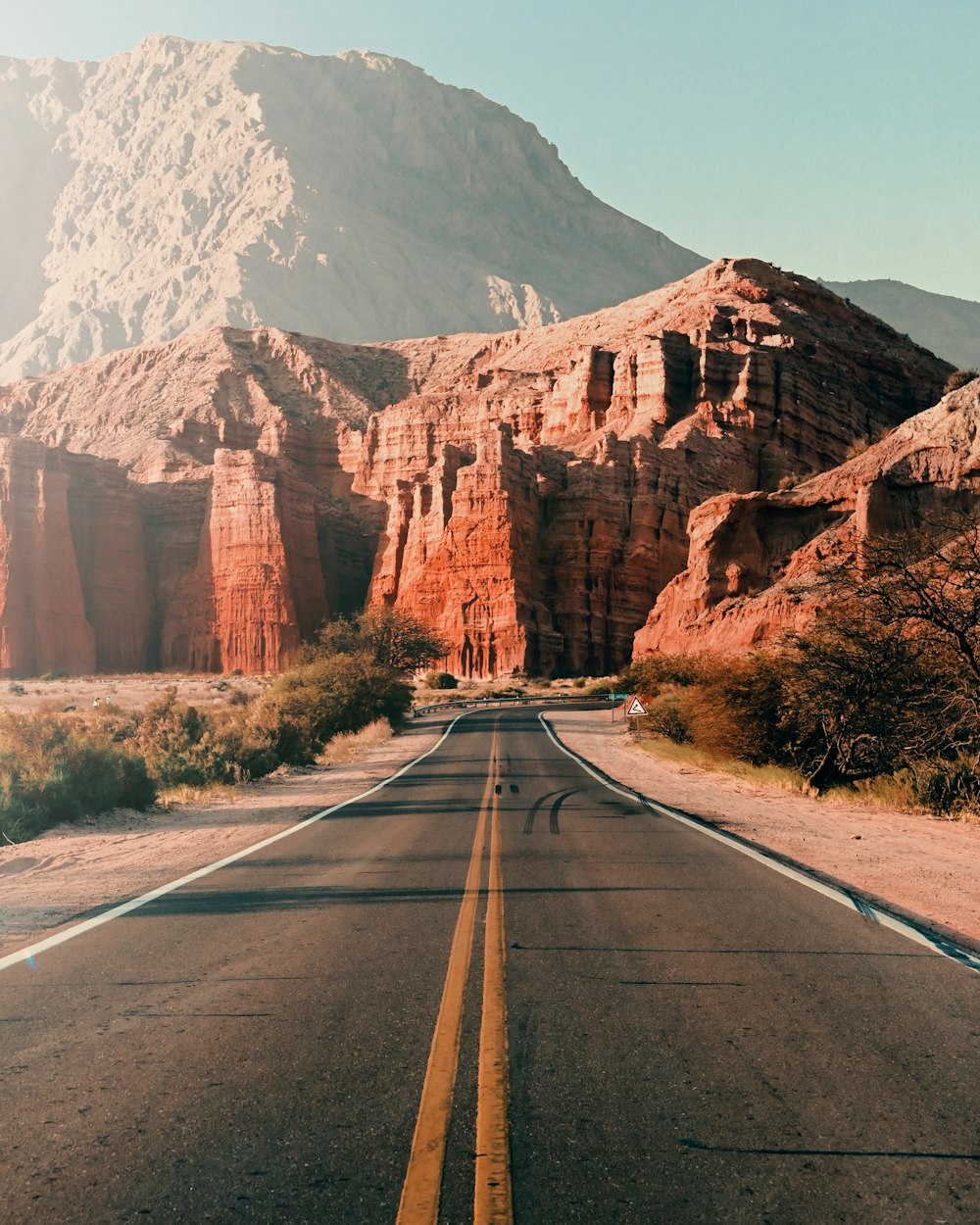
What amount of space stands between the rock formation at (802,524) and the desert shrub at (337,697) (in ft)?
47.6

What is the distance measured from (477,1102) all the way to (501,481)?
290 ft

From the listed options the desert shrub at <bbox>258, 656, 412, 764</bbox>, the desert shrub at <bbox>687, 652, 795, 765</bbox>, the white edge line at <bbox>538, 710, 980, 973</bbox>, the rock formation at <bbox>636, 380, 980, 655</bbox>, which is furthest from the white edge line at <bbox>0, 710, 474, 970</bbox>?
the rock formation at <bbox>636, 380, 980, 655</bbox>

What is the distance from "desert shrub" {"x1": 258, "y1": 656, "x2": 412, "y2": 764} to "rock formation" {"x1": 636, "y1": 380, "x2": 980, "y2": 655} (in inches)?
572

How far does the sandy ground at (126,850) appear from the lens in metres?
8.80

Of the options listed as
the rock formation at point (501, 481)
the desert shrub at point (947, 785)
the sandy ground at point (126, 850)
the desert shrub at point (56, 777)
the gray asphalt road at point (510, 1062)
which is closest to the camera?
the gray asphalt road at point (510, 1062)

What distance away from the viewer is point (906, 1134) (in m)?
3.92

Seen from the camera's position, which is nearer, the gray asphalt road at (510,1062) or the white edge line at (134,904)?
the gray asphalt road at (510,1062)

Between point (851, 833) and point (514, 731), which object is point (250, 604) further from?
point (851, 833)

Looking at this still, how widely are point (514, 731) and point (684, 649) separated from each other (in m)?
16.1

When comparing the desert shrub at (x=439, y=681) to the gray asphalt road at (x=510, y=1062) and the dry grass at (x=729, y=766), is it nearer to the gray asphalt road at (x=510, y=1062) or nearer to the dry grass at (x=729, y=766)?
the dry grass at (x=729, y=766)

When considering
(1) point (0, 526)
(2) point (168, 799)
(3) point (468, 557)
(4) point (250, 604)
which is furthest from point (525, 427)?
(2) point (168, 799)

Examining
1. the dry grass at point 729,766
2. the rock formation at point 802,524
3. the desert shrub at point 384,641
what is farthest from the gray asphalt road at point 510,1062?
the desert shrub at point 384,641

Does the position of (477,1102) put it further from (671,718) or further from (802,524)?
Result: (802,524)

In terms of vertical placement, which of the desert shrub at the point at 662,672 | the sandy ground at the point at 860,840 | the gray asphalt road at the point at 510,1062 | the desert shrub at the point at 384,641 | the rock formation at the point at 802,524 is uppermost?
the rock formation at the point at 802,524
